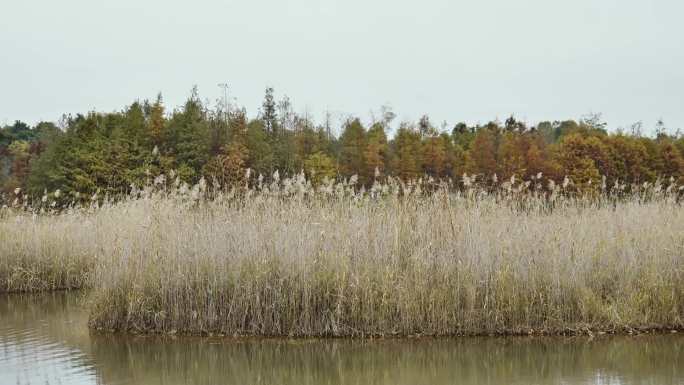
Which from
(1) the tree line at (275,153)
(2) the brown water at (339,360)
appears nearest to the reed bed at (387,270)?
(2) the brown water at (339,360)

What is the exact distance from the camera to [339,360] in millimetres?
6641

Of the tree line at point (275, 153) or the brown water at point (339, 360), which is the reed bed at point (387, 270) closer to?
the brown water at point (339, 360)

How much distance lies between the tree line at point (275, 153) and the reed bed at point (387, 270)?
19.9 metres

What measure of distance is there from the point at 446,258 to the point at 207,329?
311 cm

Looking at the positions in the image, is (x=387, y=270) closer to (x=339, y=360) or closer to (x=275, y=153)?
(x=339, y=360)

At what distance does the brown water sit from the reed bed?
31 cm

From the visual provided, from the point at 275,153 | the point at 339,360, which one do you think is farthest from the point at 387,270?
the point at 275,153

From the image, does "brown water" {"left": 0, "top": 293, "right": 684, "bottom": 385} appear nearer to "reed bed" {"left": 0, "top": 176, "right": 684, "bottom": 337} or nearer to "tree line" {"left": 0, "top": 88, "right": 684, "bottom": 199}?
"reed bed" {"left": 0, "top": 176, "right": 684, "bottom": 337}

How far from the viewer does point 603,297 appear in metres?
8.02

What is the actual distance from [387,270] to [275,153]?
90.6 feet

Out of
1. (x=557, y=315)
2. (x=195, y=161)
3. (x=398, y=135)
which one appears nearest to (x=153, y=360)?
(x=557, y=315)

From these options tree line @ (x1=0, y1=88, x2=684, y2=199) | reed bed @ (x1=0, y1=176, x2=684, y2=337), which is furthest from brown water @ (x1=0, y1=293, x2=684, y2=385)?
tree line @ (x1=0, y1=88, x2=684, y2=199)

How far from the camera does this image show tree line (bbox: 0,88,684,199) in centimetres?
3122

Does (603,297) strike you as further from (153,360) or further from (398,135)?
(398,135)
